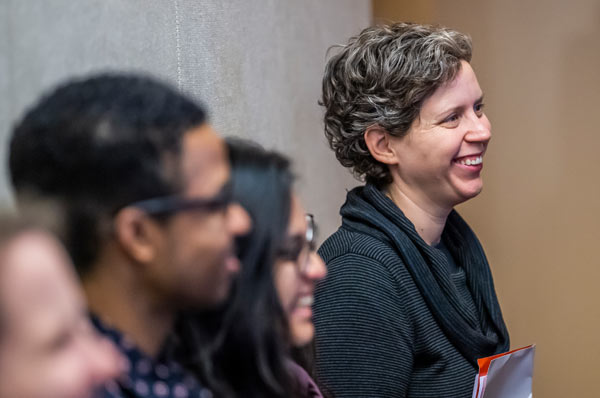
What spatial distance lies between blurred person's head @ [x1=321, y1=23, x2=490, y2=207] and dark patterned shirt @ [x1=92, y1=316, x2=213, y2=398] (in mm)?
985

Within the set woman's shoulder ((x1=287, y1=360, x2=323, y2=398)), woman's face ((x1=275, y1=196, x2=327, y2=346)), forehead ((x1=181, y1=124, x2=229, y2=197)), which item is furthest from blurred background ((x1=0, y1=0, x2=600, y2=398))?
forehead ((x1=181, y1=124, x2=229, y2=197))

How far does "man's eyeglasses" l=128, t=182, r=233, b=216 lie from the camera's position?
0.69 m

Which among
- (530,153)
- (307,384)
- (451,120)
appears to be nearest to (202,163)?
(307,384)

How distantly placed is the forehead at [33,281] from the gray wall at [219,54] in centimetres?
35

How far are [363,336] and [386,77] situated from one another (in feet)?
1.89

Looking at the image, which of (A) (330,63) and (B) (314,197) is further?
(B) (314,197)

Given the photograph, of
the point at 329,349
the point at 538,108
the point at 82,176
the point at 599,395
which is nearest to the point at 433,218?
the point at 329,349

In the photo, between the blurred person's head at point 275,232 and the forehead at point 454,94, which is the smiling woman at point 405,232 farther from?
the blurred person's head at point 275,232

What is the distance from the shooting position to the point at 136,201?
2.24ft

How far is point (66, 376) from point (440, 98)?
4.07 ft

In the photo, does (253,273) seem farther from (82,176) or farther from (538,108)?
A: (538,108)

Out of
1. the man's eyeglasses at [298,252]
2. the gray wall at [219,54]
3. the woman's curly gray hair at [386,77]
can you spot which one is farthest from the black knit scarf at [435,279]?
the man's eyeglasses at [298,252]

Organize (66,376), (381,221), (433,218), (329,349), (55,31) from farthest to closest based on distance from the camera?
1. (433,218)
2. (381,221)
3. (329,349)
4. (55,31)
5. (66,376)

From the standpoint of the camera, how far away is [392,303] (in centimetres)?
144
